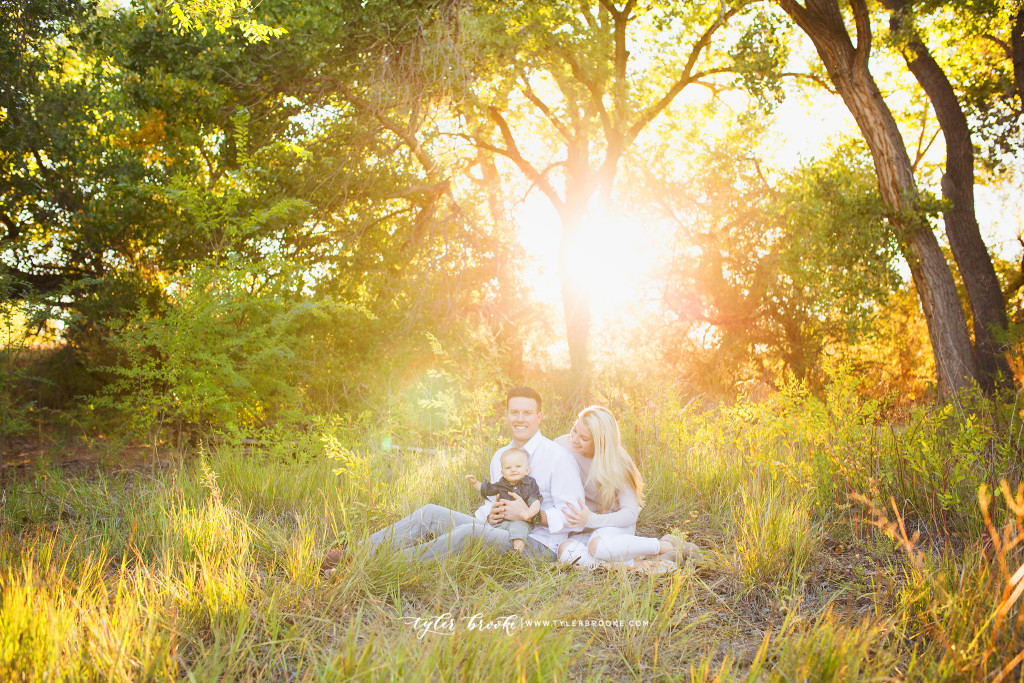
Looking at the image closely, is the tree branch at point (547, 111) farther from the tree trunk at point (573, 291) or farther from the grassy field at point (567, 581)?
the grassy field at point (567, 581)

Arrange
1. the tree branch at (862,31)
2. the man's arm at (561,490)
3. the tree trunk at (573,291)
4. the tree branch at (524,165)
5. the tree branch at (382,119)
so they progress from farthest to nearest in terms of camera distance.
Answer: the tree branch at (524,165) → the tree trunk at (573,291) → the tree branch at (382,119) → the tree branch at (862,31) → the man's arm at (561,490)

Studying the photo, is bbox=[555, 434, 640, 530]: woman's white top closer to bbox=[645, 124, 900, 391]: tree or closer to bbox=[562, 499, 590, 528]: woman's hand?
bbox=[562, 499, 590, 528]: woman's hand

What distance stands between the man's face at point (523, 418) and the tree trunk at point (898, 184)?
20.0ft

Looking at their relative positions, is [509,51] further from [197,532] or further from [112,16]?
[197,532]

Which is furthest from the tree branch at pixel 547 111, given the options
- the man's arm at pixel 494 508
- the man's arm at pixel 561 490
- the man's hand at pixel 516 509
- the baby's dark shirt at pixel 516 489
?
the man's hand at pixel 516 509

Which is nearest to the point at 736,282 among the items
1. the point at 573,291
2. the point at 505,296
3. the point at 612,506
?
the point at 573,291

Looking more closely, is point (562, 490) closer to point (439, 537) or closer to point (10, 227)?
point (439, 537)

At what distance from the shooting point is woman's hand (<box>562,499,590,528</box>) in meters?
4.38

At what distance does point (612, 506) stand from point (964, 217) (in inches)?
320

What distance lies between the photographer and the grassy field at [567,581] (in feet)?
9.25

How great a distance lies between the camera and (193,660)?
2.94 metres

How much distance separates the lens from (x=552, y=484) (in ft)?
14.8

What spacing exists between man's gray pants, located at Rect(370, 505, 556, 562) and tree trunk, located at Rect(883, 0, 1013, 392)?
25.4ft

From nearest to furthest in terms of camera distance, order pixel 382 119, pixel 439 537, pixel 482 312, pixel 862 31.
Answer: pixel 439 537
pixel 862 31
pixel 382 119
pixel 482 312
